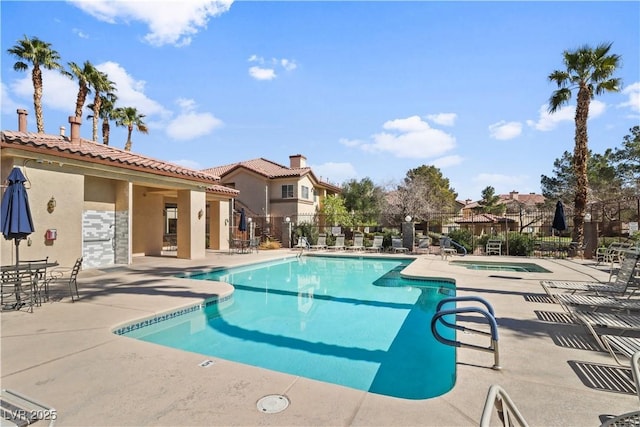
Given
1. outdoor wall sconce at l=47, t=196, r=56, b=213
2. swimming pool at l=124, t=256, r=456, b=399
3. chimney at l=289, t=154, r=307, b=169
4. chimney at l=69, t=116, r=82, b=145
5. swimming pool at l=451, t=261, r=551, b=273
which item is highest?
chimney at l=289, t=154, r=307, b=169

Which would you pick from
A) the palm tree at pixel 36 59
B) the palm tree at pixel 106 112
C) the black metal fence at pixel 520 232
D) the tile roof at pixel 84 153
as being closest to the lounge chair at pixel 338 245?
the black metal fence at pixel 520 232

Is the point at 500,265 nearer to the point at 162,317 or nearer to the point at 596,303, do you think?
the point at 596,303

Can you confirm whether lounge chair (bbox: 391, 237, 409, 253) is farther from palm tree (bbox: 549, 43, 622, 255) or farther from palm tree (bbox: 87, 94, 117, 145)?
palm tree (bbox: 87, 94, 117, 145)

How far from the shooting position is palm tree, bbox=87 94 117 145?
28.3 metres

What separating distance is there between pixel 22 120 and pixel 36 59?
15.1 meters

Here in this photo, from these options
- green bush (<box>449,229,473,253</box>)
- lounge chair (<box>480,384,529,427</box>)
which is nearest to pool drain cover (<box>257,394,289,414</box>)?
lounge chair (<box>480,384,529,427</box>)

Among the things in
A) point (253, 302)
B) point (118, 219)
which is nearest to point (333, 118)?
point (118, 219)

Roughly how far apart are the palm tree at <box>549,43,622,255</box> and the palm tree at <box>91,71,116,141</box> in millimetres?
31463

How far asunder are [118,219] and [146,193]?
378cm

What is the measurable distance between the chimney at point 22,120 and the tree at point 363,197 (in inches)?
980

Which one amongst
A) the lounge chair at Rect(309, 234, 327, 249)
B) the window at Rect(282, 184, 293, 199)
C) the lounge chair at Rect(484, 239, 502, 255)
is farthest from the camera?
the window at Rect(282, 184, 293, 199)

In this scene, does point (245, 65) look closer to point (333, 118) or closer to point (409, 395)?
point (333, 118)

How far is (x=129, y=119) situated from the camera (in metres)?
31.4

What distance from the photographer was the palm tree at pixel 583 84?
1736cm
